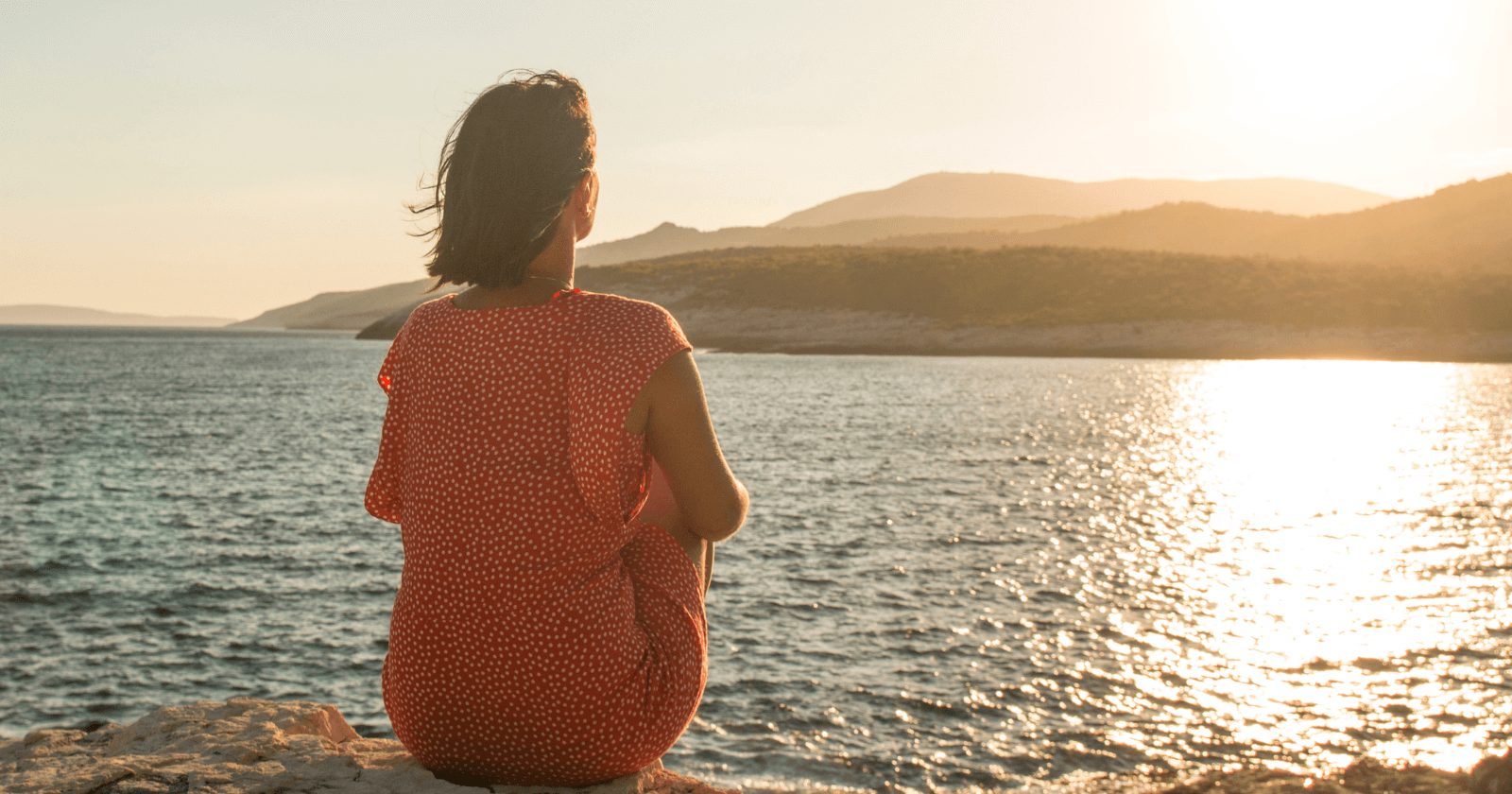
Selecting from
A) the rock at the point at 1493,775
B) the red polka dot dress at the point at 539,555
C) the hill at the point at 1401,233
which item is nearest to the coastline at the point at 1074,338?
the hill at the point at 1401,233

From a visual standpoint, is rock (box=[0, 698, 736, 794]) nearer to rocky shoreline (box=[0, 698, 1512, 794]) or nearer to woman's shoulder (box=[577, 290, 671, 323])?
rocky shoreline (box=[0, 698, 1512, 794])

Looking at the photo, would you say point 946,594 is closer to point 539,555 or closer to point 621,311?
point 539,555

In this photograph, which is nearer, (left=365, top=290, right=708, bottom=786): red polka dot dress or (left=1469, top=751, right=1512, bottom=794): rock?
(left=365, top=290, right=708, bottom=786): red polka dot dress

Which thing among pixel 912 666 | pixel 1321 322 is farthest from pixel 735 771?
pixel 1321 322

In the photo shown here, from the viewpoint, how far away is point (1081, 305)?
371 feet

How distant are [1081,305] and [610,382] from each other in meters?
114

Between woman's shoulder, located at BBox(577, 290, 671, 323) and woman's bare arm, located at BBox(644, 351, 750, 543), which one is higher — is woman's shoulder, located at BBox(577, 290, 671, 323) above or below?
above

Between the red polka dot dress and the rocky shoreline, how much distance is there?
0.27 m

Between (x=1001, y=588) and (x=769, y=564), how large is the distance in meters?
3.65

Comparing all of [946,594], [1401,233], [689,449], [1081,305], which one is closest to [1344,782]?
[689,449]

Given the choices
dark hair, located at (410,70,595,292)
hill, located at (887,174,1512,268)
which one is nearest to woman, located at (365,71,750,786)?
dark hair, located at (410,70,595,292)

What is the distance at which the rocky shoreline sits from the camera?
12.8 feet

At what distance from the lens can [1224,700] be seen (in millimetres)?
12641

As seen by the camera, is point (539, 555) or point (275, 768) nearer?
point (539, 555)
